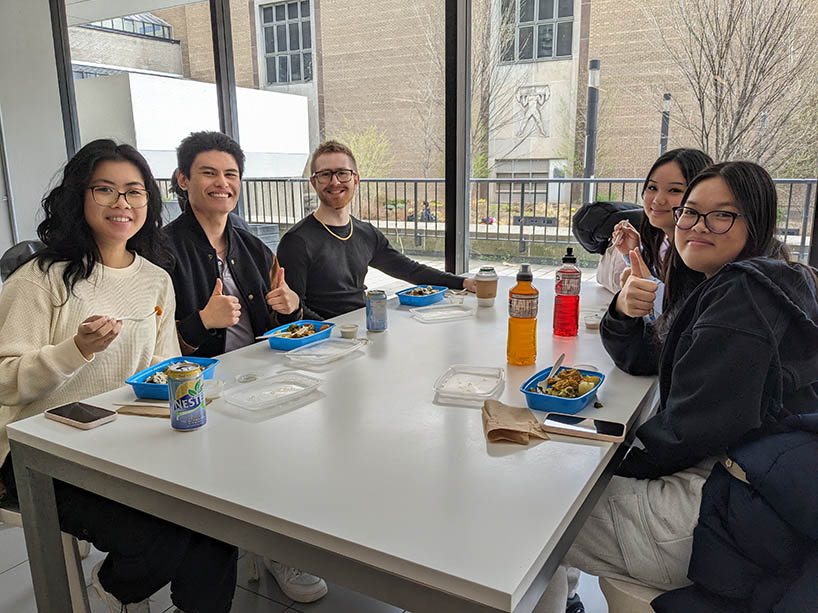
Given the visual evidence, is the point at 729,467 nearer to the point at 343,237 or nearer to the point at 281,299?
the point at 281,299

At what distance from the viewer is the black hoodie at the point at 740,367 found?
1.06 metres

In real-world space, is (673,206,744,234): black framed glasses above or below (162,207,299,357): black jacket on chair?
above

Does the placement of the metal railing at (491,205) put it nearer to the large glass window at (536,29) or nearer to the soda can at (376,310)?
the large glass window at (536,29)

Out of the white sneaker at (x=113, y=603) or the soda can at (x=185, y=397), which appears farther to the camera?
the white sneaker at (x=113, y=603)

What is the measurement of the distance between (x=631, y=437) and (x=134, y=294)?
1321mm

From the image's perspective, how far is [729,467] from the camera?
1073 millimetres

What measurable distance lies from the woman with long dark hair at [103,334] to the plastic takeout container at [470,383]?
1.91 feet

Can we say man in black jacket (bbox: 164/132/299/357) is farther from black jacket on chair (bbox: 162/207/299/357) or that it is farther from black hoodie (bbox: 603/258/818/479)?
black hoodie (bbox: 603/258/818/479)

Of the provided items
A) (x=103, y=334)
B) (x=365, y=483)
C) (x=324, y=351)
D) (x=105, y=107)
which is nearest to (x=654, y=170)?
(x=324, y=351)

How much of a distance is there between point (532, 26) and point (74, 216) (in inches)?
93.3

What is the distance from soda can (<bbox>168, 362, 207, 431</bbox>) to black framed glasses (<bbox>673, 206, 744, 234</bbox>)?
3.61 feet

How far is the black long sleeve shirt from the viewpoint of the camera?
7.96ft

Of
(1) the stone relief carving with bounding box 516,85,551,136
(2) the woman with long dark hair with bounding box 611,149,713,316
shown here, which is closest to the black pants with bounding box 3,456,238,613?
(2) the woman with long dark hair with bounding box 611,149,713,316

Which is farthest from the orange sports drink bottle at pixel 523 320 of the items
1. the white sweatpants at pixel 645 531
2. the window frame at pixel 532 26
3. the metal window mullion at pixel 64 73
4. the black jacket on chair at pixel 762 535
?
the metal window mullion at pixel 64 73
